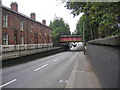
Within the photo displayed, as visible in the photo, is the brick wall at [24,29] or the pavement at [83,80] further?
the brick wall at [24,29]

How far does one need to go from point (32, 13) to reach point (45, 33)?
9.22 meters

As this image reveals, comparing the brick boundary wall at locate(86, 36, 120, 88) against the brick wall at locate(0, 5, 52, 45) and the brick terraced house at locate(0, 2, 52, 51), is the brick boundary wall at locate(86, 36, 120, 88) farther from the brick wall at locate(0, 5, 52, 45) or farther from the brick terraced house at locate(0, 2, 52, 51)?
the brick wall at locate(0, 5, 52, 45)

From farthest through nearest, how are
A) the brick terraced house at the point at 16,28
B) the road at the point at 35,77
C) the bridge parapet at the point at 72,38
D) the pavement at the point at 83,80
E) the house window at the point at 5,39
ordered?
the bridge parapet at the point at 72,38
the brick terraced house at the point at 16,28
the house window at the point at 5,39
the road at the point at 35,77
the pavement at the point at 83,80

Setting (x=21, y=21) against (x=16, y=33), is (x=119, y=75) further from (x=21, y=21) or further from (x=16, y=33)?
(x=21, y=21)

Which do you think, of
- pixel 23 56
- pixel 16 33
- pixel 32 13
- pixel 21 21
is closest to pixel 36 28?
pixel 32 13

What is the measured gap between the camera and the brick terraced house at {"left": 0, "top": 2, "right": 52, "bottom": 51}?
2367 centimetres

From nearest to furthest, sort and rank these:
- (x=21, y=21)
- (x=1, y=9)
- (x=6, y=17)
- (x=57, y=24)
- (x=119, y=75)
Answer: (x=119, y=75), (x=1, y=9), (x=6, y=17), (x=21, y=21), (x=57, y=24)

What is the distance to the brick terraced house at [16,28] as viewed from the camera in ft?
77.7

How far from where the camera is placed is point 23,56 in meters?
18.1

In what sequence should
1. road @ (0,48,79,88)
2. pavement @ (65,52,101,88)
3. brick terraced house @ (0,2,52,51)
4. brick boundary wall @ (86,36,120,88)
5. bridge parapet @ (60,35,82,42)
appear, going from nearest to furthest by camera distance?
1. brick boundary wall @ (86,36,120,88)
2. pavement @ (65,52,101,88)
3. road @ (0,48,79,88)
4. brick terraced house @ (0,2,52,51)
5. bridge parapet @ (60,35,82,42)


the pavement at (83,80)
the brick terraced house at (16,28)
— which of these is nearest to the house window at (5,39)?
the brick terraced house at (16,28)

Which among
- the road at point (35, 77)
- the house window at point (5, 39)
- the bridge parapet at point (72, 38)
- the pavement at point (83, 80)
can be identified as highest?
the bridge parapet at point (72, 38)

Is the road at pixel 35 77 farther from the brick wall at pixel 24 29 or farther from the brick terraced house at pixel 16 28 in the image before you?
the brick wall at pixel 24 29

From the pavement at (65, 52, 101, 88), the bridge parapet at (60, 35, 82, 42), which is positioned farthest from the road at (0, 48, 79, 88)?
the bridge parapet at (60, 35, 82, 42)
